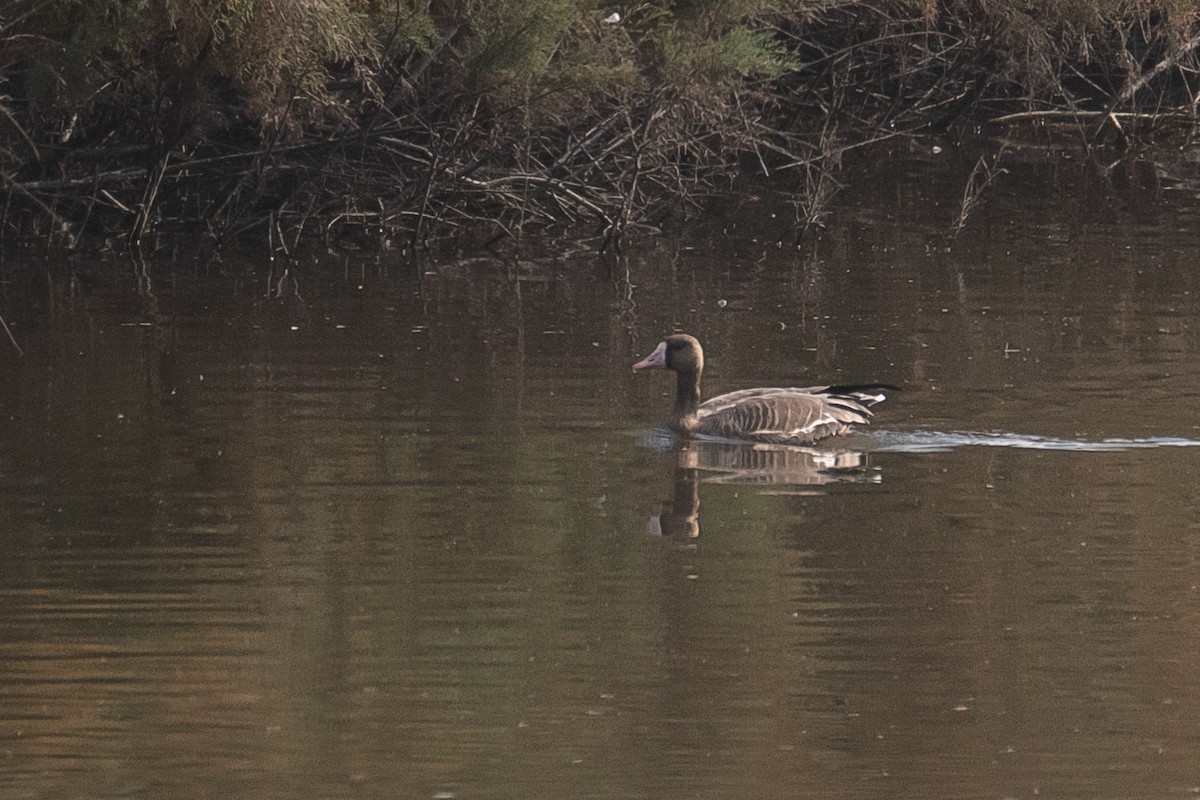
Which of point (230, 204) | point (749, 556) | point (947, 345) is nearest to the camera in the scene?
point (749, 556)

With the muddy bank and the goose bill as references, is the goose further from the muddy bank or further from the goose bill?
the muddy bank

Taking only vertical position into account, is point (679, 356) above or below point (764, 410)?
above

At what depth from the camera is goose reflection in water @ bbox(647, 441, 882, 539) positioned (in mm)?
10875

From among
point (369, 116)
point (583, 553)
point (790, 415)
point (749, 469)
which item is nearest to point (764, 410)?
point (790, 415)

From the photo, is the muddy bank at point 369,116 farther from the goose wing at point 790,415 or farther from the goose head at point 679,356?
the goose wing at point 790,415

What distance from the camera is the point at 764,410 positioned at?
12297mm

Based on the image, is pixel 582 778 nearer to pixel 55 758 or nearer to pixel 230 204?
pixel 55 758

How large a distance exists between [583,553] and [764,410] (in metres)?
2.85

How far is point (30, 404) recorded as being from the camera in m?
13.2

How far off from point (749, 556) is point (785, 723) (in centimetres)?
234

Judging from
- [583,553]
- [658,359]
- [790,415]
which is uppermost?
[658,359]

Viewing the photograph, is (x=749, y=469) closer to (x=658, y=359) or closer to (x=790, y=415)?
(x=790, y=415)

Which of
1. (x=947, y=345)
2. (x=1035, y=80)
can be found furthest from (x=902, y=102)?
(x=947, y=345)

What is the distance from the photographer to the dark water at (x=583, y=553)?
23.1 feet
